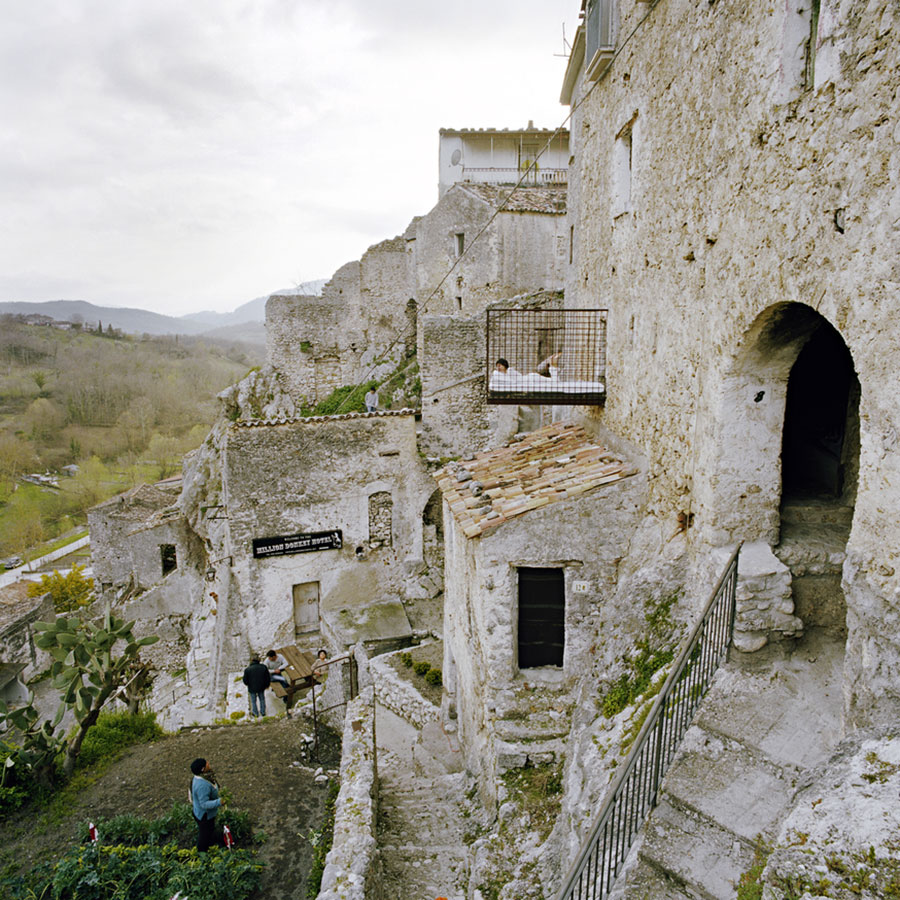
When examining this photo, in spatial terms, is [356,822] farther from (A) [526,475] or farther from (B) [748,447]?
(B) [748,447]

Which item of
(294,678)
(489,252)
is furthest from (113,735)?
(489,252)

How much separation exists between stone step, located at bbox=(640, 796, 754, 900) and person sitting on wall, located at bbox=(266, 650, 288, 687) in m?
9.84

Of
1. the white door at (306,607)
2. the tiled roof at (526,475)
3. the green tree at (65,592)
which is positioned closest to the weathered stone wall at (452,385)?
the white door at (306,607)

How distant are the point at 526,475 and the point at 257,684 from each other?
7.13m

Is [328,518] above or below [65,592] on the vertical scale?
above

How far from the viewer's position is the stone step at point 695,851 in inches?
131

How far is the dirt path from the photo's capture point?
7.01 meters

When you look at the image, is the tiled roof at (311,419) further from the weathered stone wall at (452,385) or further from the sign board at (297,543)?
the sign board at (297,543)

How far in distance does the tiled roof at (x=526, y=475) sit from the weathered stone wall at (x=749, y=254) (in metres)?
0.60

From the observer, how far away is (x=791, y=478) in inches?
248

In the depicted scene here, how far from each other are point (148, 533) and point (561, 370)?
781 inches

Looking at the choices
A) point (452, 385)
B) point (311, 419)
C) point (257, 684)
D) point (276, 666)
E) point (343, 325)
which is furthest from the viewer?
point (343, 325)

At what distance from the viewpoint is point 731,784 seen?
3686 millimetres

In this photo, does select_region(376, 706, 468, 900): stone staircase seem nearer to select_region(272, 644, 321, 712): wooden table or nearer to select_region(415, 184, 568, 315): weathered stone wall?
select_region(272, 644, 321, 712): wooden table
